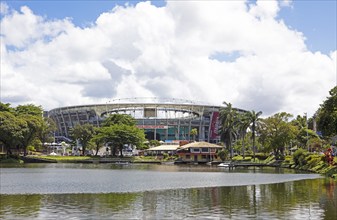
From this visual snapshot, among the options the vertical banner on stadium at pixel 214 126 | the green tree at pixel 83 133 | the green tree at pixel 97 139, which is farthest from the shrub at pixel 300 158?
the vertical banner on stadium at pixel 214 126

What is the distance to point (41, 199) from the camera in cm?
3334

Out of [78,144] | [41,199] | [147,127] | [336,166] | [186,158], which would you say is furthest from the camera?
[147,127]

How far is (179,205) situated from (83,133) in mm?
113967

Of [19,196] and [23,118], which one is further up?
[23,118]

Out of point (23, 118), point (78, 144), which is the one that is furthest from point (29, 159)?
point (78, 144)

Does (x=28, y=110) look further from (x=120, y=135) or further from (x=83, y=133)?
(x=120, y=135)

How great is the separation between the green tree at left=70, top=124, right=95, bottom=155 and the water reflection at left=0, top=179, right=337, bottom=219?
341 ft

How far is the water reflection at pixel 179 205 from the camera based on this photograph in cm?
2561

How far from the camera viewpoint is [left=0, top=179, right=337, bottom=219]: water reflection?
25609mm

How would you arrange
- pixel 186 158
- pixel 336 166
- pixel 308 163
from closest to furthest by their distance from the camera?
pixel 336 166 < pixel 308 163 < pixel 186 158

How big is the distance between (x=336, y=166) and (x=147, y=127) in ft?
426

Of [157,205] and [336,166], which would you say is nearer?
[157,205]

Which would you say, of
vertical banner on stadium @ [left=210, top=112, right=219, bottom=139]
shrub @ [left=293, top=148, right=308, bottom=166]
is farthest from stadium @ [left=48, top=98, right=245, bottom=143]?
shrub @ [left=293, top=148, right=308, bottom=166]

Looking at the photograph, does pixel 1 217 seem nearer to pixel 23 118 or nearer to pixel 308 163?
pixel 308 163
